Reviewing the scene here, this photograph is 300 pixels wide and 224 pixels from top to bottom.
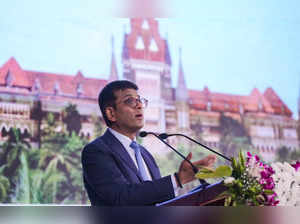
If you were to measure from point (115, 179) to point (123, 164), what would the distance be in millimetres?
164

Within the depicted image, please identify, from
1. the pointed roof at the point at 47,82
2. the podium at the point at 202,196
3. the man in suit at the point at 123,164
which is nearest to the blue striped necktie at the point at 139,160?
the man in suit at the point at 123,164

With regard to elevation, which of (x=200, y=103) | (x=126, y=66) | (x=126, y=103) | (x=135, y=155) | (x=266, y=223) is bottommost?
(x=266, y=223)

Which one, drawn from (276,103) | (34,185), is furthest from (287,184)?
(276,103)

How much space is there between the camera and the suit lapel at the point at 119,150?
2061 mm

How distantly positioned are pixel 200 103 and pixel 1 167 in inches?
225

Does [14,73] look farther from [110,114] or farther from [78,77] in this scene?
[110,114]

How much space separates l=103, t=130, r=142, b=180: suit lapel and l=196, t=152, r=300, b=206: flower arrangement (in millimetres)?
741

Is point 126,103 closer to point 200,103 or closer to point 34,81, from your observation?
point 34,81

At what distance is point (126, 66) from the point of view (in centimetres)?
1198

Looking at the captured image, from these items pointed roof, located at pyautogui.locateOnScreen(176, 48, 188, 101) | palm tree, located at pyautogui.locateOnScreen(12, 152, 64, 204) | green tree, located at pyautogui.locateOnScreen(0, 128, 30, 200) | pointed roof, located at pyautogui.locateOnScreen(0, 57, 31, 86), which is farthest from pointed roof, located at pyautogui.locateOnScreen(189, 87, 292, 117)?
green tree, located at pyautogui.locateOnScreen(0, 128, 30, 200)

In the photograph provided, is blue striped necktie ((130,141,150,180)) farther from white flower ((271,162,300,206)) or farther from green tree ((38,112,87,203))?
green tree ((38,112,87,203))

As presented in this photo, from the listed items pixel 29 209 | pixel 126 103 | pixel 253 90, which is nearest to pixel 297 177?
pixel 29 209

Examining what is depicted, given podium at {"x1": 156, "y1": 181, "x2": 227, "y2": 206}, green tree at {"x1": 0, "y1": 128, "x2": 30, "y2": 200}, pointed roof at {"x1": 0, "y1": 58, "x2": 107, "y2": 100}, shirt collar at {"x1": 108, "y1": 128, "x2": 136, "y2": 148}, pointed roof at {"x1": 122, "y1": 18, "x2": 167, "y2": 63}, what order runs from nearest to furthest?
podium at {"x1": 156, "y1": 181, "x2": 227, "y2": 206}, shirt collar at {"x1": 108, "y1": 128, "x2": 136, "y2": 148}, green tree at {"x1": 0, "y1": 128, "x2": 30, "y2": 200}, pointed roof at {"x1": 0, "y1": 58, "x2": 107, "y2": 100}, pointed roof at {"x1": 122, "y1": 18, "x2": 167, "y2": 63}

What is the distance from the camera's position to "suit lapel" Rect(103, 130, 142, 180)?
2.06 meters
